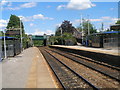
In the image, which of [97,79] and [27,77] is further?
[27,77]

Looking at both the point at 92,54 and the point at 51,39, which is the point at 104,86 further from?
the point at 51,39

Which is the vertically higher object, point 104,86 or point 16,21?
point 16,21

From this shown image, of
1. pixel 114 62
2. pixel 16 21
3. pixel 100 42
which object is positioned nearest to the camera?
pixel 114 62

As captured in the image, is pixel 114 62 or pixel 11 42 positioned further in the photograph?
pixel 11 42

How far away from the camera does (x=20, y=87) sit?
9609 millimetres

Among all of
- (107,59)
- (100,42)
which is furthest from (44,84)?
(100,42)

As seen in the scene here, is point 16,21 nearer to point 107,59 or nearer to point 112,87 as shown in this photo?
point 107,59

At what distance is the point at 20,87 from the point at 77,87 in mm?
2561

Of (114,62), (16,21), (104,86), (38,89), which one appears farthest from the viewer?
(16,21)

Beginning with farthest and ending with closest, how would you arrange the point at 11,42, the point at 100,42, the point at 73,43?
the point at 73,43
the point at 100,42
the point at 11,42

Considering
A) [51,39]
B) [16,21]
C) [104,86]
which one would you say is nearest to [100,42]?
[104,86]

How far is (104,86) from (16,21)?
408 ft

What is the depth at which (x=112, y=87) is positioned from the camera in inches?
388

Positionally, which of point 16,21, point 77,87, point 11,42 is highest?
point 16,21
